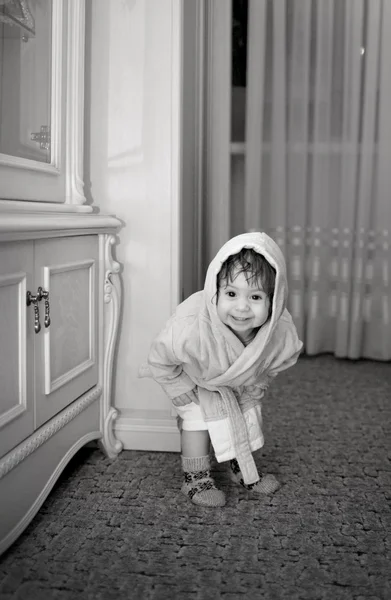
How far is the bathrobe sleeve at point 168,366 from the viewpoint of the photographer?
5.18 ft

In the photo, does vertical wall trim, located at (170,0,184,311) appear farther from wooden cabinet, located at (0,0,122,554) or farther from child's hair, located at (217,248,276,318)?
child's hair, located at (217,248,276,318)

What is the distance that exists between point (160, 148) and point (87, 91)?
25 cm

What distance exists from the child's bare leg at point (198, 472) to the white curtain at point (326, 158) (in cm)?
175

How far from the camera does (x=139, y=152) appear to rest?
1869 millimetres

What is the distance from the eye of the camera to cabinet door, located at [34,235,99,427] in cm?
145

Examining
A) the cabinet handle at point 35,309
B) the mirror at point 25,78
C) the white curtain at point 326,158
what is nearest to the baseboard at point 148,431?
the cabinet handle at point 35,309

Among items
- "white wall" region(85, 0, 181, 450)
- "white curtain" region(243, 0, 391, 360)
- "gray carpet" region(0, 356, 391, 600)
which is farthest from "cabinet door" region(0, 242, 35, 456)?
"white curtain" region(243, 0, 391, 360)

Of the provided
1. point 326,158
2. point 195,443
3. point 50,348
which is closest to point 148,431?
point 195,443

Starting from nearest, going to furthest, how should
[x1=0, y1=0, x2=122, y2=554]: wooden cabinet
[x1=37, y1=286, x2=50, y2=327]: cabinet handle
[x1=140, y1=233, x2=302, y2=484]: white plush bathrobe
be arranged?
[x1=0, y1=0, x2=122, y2=554]: wooden cabinet, [x1=37, y1=286, x2=50, y2=327]: cabinet handle, [x1=140, y1=233, x2=302, y2=484]: white plush bathrobe

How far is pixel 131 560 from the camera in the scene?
4.19 ft

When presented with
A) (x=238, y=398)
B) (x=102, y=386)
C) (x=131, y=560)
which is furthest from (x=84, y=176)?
(x=131, y=560)

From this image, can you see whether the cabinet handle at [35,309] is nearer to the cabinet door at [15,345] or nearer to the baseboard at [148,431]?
the cabinet door at [15,345]

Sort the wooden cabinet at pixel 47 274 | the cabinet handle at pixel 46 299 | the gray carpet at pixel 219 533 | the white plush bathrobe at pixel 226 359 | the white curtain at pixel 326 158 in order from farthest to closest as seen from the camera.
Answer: the white curtain at pixel 326 158 < the white plush bathrobe at pixel 226 359 < the cabinet handle at pixel 46 299 < the wooden cabinet at pixel 47 274 < the gray carpet at pixel 219 533

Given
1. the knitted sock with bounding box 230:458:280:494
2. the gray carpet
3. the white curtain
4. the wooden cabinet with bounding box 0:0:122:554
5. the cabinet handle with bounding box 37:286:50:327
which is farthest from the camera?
the white curtain
